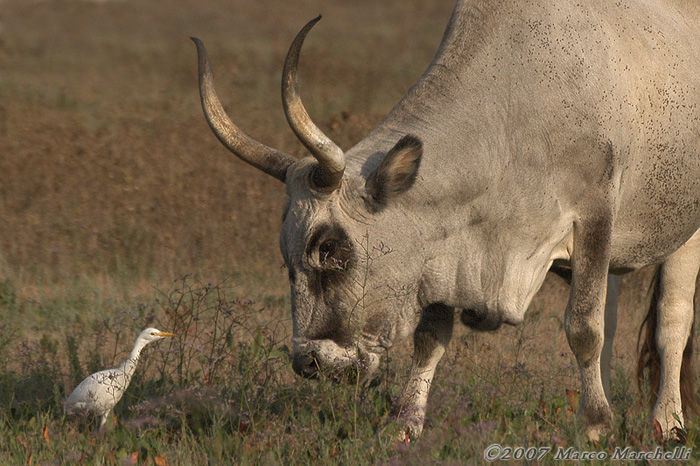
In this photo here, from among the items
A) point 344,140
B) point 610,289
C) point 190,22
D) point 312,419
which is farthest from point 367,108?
point 190,22

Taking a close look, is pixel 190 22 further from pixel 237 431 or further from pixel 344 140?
pixel 237 431

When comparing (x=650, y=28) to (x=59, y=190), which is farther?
(x=59, y=190)

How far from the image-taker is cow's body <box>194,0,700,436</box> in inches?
161

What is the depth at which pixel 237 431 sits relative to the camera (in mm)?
4176

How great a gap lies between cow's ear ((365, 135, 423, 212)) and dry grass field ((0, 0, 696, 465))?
0.89 metres

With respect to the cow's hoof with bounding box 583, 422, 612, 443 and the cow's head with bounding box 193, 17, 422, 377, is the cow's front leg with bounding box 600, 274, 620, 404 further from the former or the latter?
the cow's head with bounding box 193, 17, 422, 377

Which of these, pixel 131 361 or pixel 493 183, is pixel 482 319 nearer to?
pixel 493 183

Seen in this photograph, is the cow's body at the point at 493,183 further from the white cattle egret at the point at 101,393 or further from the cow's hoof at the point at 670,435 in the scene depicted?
the white cattle egret at the point at 101,393

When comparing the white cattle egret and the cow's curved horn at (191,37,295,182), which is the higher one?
the cow's curved horn at (191,37,295,182)

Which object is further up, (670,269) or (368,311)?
(670,269)

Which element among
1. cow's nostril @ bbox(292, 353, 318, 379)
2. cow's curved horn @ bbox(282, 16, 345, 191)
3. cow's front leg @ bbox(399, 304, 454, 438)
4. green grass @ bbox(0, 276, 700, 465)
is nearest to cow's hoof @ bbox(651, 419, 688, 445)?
green grass @ bbox(0, 276, 700, 465)

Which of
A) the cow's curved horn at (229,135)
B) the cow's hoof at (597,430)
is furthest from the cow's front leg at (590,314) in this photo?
the cow's curved horn at (229,135)

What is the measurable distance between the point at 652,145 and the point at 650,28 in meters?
0.64

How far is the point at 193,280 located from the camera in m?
8.55
